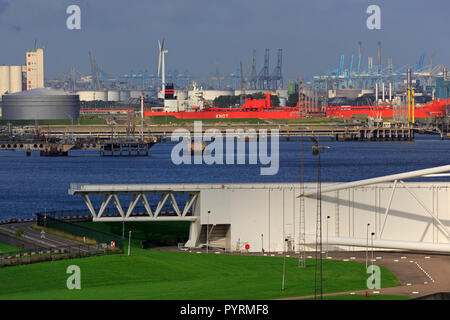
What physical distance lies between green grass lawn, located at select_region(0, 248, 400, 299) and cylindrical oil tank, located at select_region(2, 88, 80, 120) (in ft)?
517

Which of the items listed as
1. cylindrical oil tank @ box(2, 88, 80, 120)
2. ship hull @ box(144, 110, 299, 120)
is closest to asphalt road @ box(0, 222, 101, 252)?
cylindrical oil tank @ box(2, 88, 80, 120)

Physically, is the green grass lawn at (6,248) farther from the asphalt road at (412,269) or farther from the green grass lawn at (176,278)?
the asphalt road at (412,269)

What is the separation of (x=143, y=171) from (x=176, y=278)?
59037 mm

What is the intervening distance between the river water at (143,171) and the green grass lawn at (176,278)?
25356 millimetres

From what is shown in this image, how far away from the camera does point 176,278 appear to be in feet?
91.8

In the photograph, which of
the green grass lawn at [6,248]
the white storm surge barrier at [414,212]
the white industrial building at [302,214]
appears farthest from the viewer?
the white storm surge barrier at [414,212]

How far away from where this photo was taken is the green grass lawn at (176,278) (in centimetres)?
2514

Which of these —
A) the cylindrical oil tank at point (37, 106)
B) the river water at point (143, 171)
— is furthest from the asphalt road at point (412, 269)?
the cylindrical oil tank at point (37, 106)

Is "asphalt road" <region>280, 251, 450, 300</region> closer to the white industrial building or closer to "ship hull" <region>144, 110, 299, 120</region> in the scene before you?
the white industrial building

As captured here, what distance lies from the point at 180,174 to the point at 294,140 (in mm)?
73744

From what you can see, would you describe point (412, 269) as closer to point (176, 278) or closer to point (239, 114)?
point (176, 278)

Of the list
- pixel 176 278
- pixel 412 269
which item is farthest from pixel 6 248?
pixel 412 269

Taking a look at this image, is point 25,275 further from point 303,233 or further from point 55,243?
point 303,233
